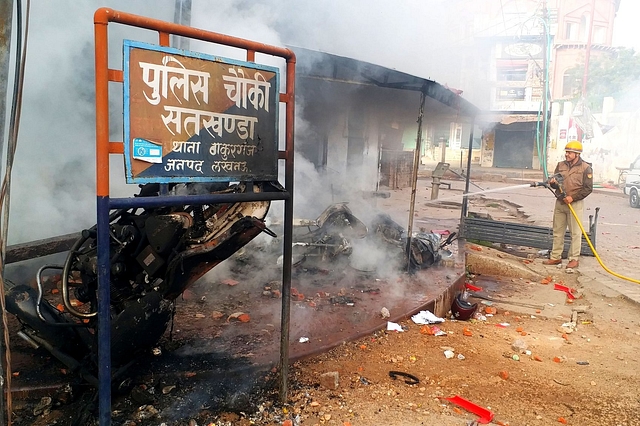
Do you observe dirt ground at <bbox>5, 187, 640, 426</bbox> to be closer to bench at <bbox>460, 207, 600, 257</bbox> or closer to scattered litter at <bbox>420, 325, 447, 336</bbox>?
scattered litter at <bbox>420, 325, 447, 336</bbox>

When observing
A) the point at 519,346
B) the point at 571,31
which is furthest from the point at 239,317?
the point at 571,31

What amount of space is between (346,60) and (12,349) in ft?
14.9

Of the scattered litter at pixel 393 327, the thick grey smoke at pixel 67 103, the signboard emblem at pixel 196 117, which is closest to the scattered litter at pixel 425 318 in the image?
the scattered litter at pixel 393 327

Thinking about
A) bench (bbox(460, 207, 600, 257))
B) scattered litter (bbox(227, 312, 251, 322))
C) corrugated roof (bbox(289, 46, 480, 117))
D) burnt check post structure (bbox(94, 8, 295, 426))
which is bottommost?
scattered litter (bbox(227, 312, 251, 322))

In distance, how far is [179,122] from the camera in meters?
2.28

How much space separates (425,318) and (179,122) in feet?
10.6

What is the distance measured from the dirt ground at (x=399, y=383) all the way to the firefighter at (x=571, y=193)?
2.87 meters

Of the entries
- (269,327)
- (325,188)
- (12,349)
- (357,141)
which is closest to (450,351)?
(269,327)

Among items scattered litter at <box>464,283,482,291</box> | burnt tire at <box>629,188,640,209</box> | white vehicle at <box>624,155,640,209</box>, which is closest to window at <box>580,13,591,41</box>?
white vehicle at <box>624,155,640,209</box>

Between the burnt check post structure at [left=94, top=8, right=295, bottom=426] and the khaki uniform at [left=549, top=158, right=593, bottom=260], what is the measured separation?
6.28 meters

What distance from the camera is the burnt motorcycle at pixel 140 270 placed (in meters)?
2.75

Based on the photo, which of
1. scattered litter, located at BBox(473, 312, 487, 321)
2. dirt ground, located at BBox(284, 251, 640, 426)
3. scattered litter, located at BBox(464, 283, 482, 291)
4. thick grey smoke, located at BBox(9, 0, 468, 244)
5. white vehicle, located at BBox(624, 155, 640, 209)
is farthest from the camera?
white vehicle, located at BBox(624, 155, 640, 209)

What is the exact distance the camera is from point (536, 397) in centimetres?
328

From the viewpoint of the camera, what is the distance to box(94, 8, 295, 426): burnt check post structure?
2.10 metres
